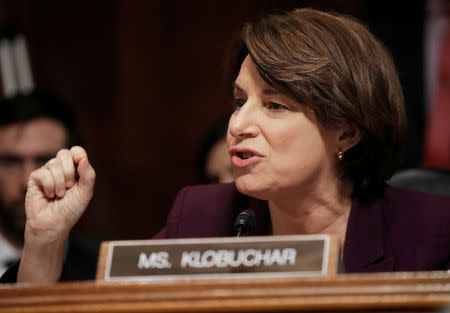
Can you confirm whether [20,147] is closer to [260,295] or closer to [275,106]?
[275,106]

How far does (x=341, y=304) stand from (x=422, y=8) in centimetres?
208

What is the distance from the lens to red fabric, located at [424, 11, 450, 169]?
2.54 m

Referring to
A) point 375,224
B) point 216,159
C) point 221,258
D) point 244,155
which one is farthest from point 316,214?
point 216,159

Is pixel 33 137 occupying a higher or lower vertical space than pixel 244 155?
lower

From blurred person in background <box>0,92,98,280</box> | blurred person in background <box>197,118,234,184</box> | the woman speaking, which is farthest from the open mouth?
blurred person in background <box>0,92,98,280</box>

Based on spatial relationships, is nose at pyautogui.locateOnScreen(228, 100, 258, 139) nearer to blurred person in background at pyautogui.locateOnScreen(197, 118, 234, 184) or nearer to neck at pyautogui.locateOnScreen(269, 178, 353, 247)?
neck at pyautogui.locateOnScreen(269, 178, 353, 247)

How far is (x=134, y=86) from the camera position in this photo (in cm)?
345

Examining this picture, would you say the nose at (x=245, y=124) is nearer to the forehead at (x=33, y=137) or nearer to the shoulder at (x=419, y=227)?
the shoulder at (x=419, y=227)

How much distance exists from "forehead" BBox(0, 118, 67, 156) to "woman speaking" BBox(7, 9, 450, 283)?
112 centimetres

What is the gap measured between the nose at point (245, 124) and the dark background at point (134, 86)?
198cm

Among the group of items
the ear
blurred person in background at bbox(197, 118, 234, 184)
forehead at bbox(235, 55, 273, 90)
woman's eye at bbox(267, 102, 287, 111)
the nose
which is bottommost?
blurred person in background at bbox(197, 118, 234, 184)

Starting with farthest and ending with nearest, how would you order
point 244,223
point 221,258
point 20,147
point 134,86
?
1. point 134,86
2. point 20,147
3. point 244,223
4. point 221,258

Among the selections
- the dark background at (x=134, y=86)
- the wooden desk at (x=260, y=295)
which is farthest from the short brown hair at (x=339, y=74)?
the dark background at (x=134, y=86)

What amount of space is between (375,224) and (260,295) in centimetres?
64
